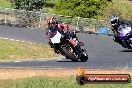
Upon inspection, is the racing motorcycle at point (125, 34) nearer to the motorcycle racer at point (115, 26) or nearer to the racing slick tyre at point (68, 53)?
the motorcycle racer at point (115, 26)

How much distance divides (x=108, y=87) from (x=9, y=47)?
16646 millimetres

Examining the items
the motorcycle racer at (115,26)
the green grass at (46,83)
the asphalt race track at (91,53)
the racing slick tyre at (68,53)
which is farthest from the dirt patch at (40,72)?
the racing slick tyre at (68,53)

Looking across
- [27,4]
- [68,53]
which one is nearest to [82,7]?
[27,4]

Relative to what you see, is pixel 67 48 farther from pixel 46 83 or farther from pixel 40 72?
pixel 40 72

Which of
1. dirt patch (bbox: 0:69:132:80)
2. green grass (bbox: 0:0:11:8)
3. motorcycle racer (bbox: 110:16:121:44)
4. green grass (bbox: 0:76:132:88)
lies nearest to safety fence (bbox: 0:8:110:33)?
green grass (bbox: 0:0:11:8)

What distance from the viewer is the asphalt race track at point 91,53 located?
22002mm

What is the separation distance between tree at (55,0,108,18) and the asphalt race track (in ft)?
17.8

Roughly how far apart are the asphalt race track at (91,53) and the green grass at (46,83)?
12.5 ft

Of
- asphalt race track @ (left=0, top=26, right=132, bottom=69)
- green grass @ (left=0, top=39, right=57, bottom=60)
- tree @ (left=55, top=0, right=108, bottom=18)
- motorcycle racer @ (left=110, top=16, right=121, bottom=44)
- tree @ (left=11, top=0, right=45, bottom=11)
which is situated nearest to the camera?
motorcycle racer @ (left=110, top=16, right=121, bottom=44)

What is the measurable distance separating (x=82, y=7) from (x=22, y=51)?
661 inches

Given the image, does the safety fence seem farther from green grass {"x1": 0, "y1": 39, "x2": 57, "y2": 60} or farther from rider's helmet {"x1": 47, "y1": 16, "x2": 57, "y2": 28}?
rider's helmet {"x1": 47, "y1": 16, "x2": 57, "y2": 28}

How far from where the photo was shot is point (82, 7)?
45688 millimetres

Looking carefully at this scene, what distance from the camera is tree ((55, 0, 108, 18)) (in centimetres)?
4600

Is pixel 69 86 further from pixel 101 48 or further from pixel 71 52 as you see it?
pixel 101 48
